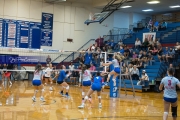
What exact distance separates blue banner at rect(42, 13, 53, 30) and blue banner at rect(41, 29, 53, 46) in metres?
0.40

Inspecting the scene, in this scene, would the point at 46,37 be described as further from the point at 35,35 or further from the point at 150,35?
the point at 150,35

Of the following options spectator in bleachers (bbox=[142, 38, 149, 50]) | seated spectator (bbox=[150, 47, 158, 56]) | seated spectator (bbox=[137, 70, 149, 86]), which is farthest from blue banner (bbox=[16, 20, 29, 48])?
seated spectator (bbox=[137, 70, 149, 86])

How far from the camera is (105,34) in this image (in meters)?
34.0

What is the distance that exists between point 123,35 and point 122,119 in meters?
22.5

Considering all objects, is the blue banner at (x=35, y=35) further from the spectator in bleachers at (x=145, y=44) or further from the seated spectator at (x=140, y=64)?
the seated spectator at (x=140, y=64)

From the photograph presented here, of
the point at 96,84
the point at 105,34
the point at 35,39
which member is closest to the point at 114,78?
the point at 96,84

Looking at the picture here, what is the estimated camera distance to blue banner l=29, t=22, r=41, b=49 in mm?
29203

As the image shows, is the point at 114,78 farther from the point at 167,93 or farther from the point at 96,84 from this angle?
the point at 167,93

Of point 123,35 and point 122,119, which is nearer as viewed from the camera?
point 122,119

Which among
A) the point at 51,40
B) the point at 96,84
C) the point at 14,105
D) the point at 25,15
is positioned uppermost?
the point at 25,15

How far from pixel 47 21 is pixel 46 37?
1.59 meters

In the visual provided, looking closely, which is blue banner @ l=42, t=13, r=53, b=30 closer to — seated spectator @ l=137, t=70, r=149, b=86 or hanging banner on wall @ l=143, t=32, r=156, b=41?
hanging banner on wall @ l=143, t=32, r=156, b=41

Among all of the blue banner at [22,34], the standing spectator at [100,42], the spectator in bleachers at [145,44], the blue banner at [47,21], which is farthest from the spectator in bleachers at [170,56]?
the blue banner at [22,34]

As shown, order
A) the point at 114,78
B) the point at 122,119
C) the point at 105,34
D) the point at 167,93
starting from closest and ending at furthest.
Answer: the point at 167,93 < the point at 122,119 < the point at 114,78 < the point at 105,34
